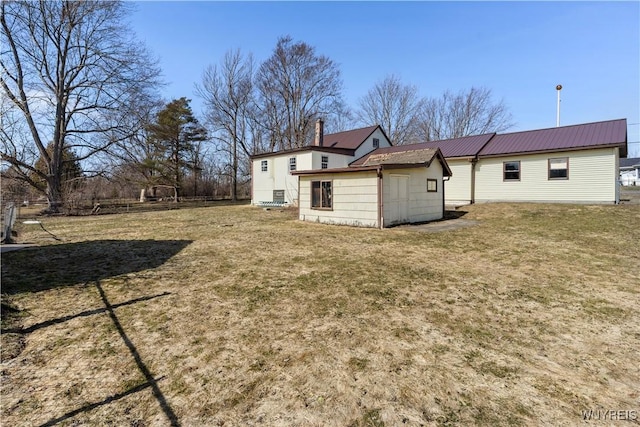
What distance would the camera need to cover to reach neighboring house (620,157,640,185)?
151 ft

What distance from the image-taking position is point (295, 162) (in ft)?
68.8

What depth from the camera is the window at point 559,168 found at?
48.8 ft

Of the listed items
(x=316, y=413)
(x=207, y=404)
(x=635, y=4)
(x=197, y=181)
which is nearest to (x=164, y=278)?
(x=207, y=404)

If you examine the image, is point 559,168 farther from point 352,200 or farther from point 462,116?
point 462,116

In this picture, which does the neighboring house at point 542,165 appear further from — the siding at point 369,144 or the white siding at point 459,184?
the siding at point 369,144

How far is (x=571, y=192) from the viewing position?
1484 cm

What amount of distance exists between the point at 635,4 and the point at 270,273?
14276mm

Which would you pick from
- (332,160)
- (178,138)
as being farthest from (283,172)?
(178,138)

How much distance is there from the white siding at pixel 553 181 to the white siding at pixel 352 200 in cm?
931

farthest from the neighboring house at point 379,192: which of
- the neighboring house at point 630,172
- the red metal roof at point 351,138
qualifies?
the neighboring house at point 630,172

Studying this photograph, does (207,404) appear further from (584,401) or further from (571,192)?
(571,192)

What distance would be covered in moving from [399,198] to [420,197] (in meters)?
1.52

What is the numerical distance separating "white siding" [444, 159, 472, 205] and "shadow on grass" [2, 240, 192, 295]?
15126 mm

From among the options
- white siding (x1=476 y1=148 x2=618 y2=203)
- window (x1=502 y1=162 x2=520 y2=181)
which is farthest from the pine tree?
window (x1=502 y1=162 x2=520 y2=181)
